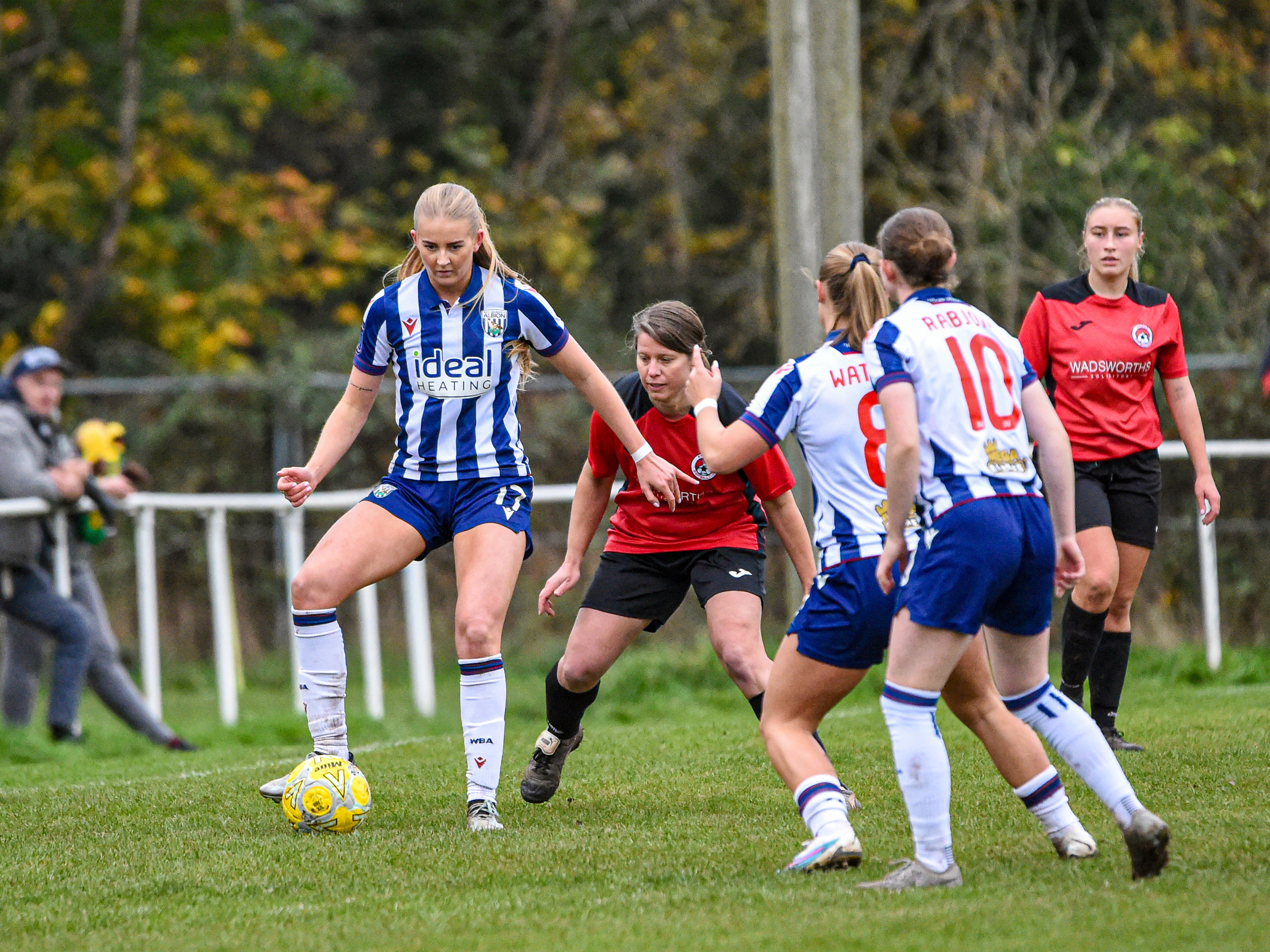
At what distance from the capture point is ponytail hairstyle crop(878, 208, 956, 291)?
4141 millimetres

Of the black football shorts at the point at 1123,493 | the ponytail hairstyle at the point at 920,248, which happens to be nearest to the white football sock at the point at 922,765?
the ponytail hairstyle at the point at 920,248

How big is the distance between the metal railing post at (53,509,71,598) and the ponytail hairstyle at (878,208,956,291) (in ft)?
20.1

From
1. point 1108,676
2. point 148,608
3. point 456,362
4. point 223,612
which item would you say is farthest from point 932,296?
point 148,608

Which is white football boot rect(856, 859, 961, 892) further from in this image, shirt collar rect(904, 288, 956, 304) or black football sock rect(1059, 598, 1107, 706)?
black football sock rect(1059, 598, 1107, 706)

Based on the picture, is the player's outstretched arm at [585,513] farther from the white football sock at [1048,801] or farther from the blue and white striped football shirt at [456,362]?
the white football sock at [1048,801]

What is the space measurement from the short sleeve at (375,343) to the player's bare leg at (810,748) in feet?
6.45

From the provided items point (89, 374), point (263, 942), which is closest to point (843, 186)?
point (263, 942)

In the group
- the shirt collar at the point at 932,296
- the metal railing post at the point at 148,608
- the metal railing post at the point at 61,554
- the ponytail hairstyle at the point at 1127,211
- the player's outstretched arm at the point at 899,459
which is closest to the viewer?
the player's outstretched arm at the point at 899,459

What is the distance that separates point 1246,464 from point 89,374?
11688mm

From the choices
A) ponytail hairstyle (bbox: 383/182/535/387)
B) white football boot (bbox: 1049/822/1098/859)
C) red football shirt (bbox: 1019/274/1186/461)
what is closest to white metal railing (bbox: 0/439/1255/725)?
red football shirt (bbox: 1019/274/1186/461)

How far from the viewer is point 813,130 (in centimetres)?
898

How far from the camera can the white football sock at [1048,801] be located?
14.0 feet

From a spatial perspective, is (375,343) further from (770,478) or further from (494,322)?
(770,478)

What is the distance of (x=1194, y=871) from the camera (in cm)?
416
